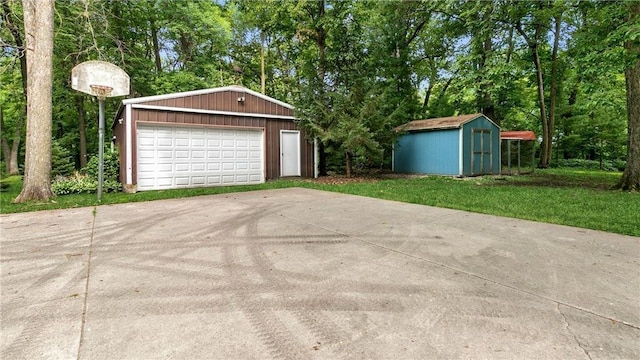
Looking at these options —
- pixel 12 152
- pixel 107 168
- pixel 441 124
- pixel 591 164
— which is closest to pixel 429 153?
pixel 441 124

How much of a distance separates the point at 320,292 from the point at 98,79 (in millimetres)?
8460

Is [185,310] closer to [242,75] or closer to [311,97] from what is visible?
[311,97]

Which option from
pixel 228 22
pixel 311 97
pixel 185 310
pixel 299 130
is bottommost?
pixel 185 310

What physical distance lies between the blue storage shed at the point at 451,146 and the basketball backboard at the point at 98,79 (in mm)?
9393

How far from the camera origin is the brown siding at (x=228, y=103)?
396 inches

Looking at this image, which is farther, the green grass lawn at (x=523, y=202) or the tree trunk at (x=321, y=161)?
the tree trunk at (x=321, y=161)

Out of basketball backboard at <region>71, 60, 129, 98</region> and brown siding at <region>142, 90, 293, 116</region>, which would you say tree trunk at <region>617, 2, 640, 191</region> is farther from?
basketball backboard at <region>71, 60, 129, 98</region>

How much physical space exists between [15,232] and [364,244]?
4952 millimetres

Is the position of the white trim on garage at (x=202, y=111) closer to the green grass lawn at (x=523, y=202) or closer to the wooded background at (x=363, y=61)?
the wooded background at (x=363, y=61)

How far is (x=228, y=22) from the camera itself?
19.4 meters

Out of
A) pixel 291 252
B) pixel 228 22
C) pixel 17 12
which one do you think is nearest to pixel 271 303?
pixel 291 252

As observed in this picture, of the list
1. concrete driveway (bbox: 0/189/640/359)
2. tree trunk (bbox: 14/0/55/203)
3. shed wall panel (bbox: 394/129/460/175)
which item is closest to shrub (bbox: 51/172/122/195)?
tree trunk (bbox: 14/0/55/203)

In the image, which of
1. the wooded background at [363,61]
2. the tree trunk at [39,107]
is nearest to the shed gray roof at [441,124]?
the wooded background at [363,61]

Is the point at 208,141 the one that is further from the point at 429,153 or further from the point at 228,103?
the point at 429,153
